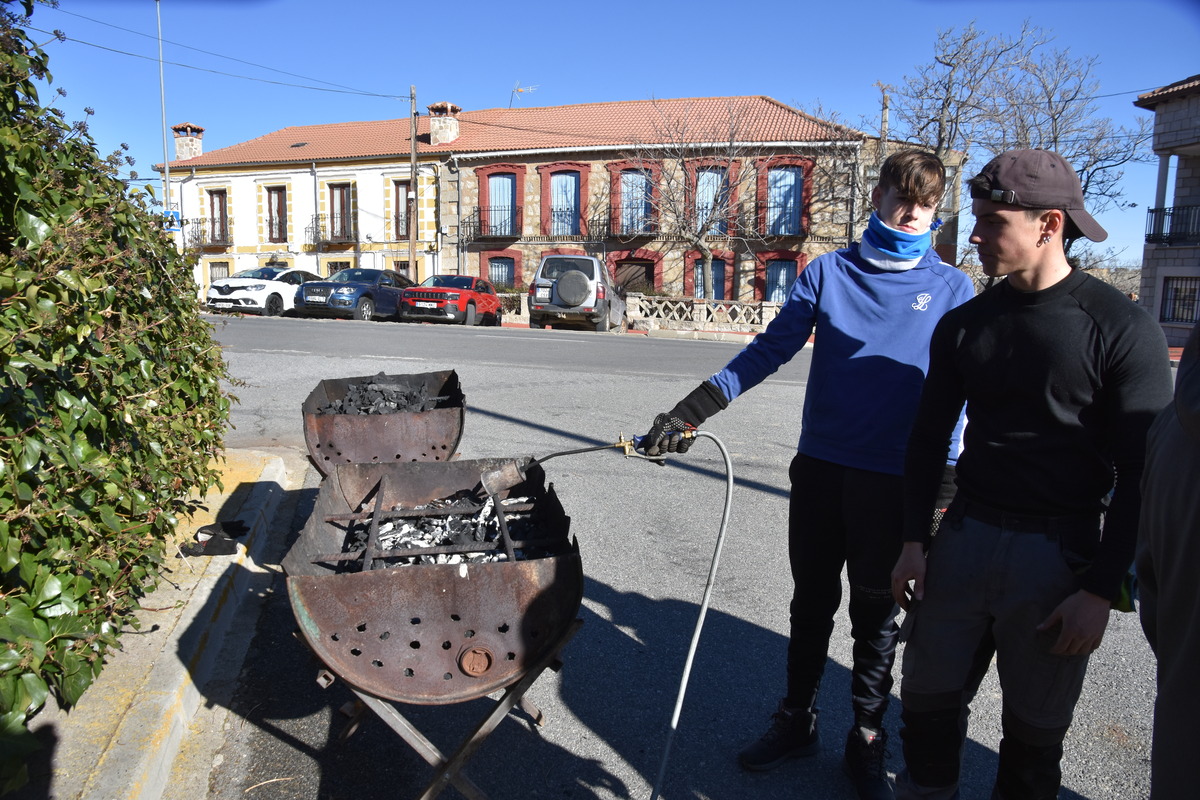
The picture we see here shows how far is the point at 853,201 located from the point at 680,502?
1101 inches

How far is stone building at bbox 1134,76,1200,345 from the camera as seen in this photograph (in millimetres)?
27859

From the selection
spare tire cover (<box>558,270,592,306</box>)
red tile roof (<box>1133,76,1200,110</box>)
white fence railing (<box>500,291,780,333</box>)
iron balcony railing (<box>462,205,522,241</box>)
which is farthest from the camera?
iron balcony railing (<box>462,205,522,241</box>)

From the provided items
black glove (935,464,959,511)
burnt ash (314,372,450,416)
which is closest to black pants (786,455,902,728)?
black glove (935,464,959,511)

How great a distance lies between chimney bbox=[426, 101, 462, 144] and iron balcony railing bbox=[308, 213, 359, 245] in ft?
17.2

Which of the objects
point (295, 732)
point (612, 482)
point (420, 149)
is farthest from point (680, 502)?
point (420, 149)

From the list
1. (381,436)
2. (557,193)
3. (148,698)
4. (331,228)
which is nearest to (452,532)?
(148,698)

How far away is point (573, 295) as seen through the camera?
2144 centimetres

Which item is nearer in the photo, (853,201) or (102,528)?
(102,528)

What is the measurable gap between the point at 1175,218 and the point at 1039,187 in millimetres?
32898

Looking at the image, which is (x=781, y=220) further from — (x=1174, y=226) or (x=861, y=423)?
(x=861, y=423)

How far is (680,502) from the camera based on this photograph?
6.13 m

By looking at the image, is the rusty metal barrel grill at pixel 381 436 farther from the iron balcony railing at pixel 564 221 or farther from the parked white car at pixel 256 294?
the iron balcony railing at pixel 564 221

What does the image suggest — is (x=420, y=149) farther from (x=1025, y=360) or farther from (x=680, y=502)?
(x=1025, y=360)

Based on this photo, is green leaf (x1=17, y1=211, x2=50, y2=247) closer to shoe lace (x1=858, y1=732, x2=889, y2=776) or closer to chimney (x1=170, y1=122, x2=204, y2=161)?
shoe lace (x1=858, y1=732, x2=889, y2=776)
